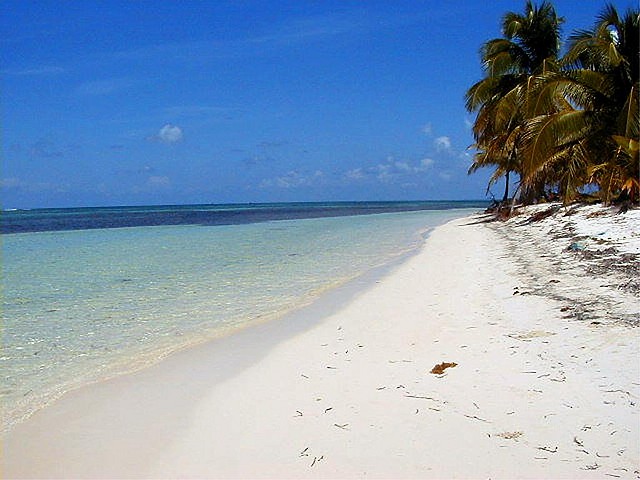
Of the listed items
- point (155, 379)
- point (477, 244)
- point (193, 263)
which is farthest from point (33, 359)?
point (477, 244)

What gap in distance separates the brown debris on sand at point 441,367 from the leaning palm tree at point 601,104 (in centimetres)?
1114

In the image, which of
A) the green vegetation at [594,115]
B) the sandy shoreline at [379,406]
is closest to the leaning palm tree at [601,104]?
the green vegetation at [594,115]

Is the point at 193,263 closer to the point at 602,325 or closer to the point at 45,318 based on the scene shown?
the point at 45,318

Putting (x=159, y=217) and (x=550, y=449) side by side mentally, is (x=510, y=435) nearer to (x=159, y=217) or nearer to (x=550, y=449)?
(x=550, y=449)

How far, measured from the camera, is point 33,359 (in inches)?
205

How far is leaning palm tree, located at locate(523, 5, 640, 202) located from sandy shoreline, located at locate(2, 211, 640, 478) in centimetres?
907

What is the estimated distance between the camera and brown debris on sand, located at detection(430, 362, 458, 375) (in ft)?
13.8

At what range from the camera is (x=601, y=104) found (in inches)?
578

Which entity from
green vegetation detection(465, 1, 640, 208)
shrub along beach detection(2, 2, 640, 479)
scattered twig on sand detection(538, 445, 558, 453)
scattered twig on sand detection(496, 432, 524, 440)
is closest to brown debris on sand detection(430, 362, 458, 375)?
shrub along beach detection(2, 2, 640, 479)

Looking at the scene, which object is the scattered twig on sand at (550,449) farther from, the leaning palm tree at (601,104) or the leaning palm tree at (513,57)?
the leaning palm tree at (513,57)

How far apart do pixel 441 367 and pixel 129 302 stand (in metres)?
5.41

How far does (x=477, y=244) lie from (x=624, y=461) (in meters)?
12.3

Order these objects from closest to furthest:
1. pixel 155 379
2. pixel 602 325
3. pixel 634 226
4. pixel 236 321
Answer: pixel 155 379
pixel 602 325
pixel 236 321
pixel 634 226

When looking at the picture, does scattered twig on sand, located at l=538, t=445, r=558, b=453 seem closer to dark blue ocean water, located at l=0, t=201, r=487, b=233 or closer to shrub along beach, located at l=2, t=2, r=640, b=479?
shrub along beach, located at l=2, t=2, r=640, b=479
